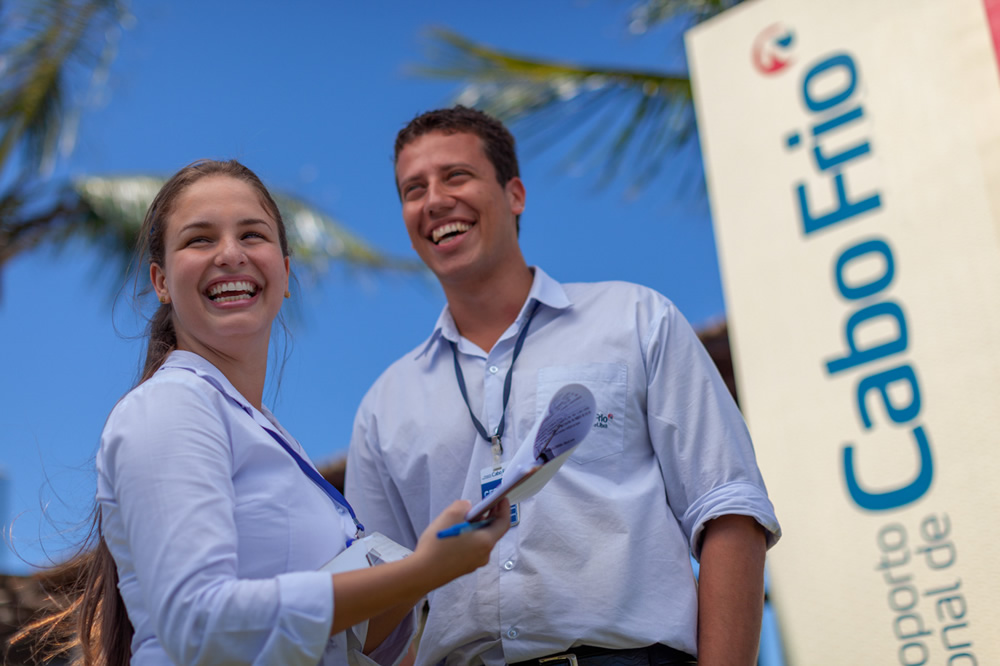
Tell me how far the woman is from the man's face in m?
0.80

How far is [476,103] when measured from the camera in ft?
25.6

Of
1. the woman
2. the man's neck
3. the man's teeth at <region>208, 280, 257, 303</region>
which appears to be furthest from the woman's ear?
the man's neck

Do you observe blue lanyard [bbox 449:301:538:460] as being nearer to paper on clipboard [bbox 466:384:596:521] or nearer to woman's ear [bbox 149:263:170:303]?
paper on clipboard [bbox 466:384:596:521]

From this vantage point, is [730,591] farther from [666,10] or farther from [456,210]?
[666,10]

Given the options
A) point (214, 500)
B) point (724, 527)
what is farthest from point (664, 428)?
point (214, 500)

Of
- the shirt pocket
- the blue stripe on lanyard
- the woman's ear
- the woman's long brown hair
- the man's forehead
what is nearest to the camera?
the woman's long brown hair

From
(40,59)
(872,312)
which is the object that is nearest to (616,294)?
(872,312)

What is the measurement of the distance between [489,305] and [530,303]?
172mm

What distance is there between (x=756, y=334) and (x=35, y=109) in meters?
7.77

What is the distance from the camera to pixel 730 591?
239cm

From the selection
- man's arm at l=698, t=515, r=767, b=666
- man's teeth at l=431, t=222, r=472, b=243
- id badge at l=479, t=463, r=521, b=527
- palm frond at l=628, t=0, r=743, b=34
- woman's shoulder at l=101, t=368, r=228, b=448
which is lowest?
man's arm at l=698, t=515, r=767, b=666

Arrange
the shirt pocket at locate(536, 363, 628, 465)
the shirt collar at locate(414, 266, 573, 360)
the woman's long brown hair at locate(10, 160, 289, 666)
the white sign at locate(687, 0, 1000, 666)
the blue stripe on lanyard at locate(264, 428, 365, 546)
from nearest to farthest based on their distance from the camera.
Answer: the woman's long brown hair at locate(10, 160, 289, 666) → the blue stripe on lanyard at locate(264, 428, 365, 546) → the shirt pocket at locate(536, 363, 628, 465) → the shirt collar at locate(414, 266, 573, 360) → the white sign at locate(687, 0, 1000, 666)

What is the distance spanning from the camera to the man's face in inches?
122

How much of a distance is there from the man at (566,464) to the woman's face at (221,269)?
2.35 feet
